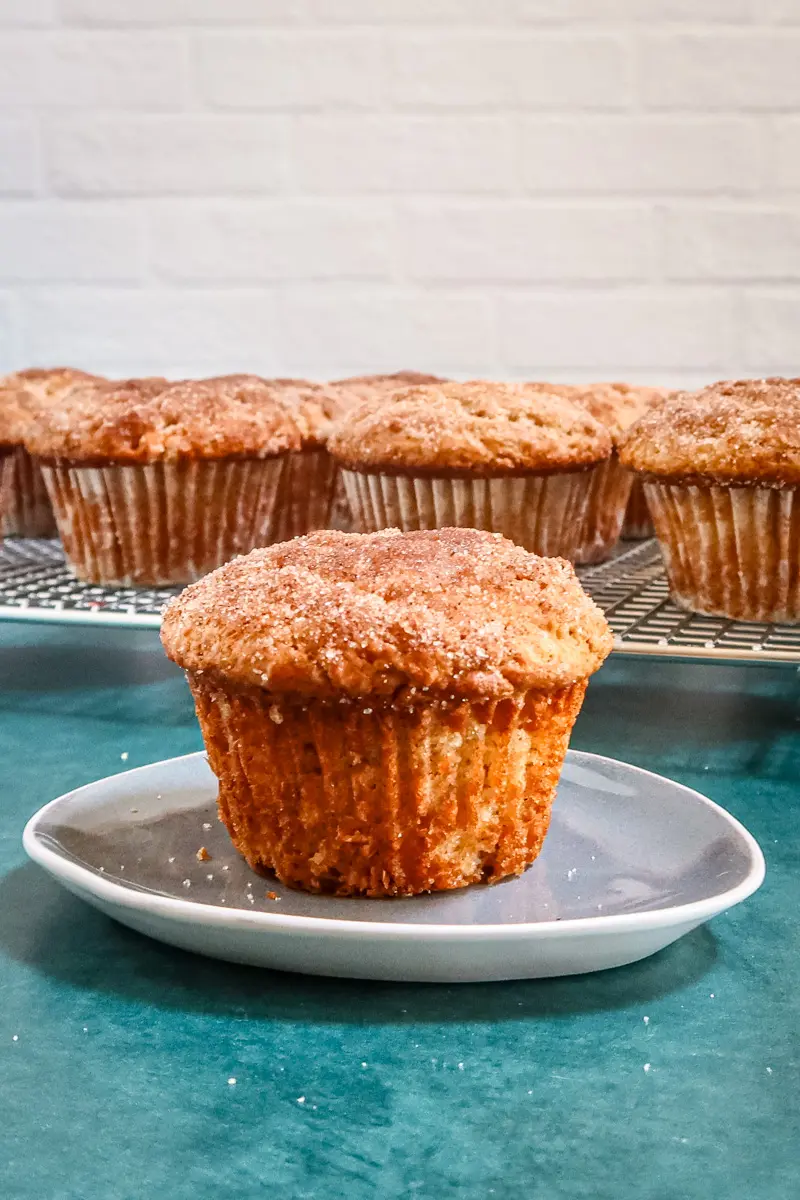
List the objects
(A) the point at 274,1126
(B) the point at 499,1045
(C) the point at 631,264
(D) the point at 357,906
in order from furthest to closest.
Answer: (C) the point at 631,264 → (D) the point at 357,906 → (B) the point at 499,1045 → (A) the point at 274,1126

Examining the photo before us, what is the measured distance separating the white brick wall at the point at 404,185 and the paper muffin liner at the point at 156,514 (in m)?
0.91

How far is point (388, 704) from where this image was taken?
3.73ft

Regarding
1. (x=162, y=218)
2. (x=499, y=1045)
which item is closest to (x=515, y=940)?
(x=499, y=1045)

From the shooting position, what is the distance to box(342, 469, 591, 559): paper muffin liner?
205 cm

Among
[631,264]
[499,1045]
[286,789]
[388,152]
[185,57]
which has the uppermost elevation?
[185,57]

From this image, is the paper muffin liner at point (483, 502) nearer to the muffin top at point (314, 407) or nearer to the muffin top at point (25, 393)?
the muffin top at point (314, 407)

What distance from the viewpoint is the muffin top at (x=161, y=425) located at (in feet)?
6.83

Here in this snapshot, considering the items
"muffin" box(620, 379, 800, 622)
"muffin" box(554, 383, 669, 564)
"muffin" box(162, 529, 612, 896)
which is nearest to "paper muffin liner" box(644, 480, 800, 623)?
"muffin" box(620, 379, 800, 622)

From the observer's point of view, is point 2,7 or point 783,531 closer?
point 783,531

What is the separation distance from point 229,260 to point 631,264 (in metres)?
0.86

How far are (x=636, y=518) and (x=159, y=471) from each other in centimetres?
92

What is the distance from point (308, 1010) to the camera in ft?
3.51

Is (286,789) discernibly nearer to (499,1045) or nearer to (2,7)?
(499,1045)

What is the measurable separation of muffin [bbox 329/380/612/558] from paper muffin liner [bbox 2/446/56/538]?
66 centimetres
